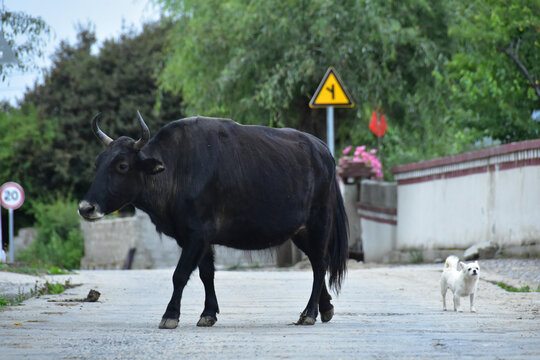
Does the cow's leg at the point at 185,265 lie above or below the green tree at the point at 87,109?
below

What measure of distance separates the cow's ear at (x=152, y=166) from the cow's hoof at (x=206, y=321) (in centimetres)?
120

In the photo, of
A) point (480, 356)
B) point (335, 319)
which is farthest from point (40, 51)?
point (480, 356)

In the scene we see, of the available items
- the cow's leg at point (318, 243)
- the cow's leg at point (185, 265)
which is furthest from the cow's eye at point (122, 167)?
the cow's leg at point (318, 243)

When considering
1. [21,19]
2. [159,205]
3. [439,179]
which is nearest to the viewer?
[159,205]

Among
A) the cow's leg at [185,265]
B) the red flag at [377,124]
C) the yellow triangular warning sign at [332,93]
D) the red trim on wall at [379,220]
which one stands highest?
the red flag at [377,124]

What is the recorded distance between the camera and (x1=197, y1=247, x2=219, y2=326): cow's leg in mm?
9000

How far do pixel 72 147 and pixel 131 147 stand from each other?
40.9m

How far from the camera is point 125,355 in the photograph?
260 inches

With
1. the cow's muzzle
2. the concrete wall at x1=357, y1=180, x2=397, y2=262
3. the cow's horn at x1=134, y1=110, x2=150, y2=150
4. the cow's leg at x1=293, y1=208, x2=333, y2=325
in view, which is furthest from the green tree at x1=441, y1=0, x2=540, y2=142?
the cow's muzzle

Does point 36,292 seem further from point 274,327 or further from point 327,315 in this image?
point 274,327

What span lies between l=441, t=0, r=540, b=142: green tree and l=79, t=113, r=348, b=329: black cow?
14.2 m

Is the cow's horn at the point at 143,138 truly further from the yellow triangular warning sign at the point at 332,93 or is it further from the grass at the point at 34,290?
the yellow triangular warning sign at the point at 332,93

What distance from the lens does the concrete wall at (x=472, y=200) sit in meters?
18.6

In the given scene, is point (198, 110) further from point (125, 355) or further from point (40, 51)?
point (125, 355)
